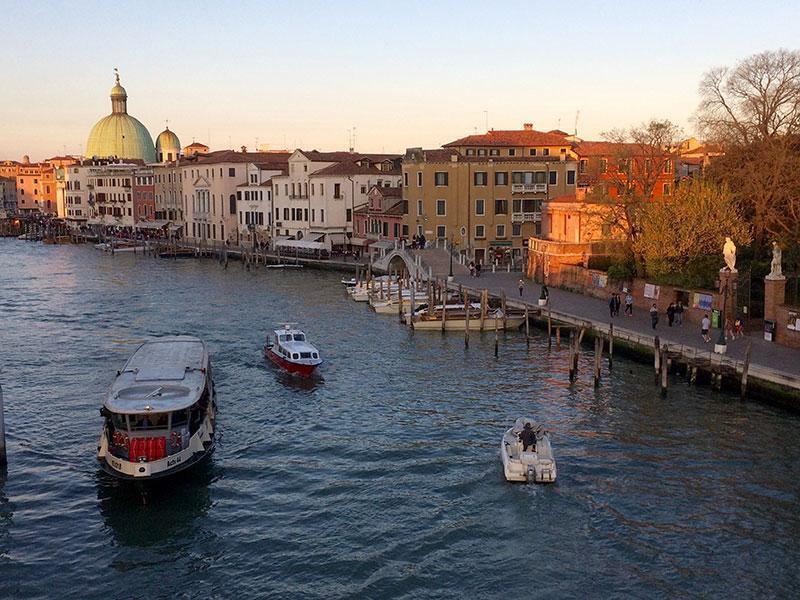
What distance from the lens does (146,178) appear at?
116125 mm

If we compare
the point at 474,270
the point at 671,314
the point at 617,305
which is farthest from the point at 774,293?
the point at 474,270

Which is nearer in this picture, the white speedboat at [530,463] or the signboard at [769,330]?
the white speedboat at [530,463]

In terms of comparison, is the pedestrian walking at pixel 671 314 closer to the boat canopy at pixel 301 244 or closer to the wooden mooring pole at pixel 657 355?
the wooden mooring pole at pixel 657 355

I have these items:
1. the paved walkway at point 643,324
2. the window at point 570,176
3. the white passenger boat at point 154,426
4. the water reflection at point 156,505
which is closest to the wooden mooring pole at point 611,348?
the paved walkway at point 643,324

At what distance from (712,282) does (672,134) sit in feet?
40.8

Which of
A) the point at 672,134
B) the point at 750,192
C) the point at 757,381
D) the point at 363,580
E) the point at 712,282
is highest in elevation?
the point at 672,134

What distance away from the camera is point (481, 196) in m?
66.0

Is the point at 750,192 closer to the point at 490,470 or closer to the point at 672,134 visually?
the point at 672,134

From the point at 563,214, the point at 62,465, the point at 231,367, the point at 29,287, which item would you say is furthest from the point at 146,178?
the point at 62,465

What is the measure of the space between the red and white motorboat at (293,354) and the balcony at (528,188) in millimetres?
34187

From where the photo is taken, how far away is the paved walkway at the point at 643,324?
96.8 ft

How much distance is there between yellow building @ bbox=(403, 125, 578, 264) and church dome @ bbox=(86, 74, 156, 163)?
85443 mm

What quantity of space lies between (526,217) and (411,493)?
155ft

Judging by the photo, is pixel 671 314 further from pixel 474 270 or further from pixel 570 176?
pixel 570 176
